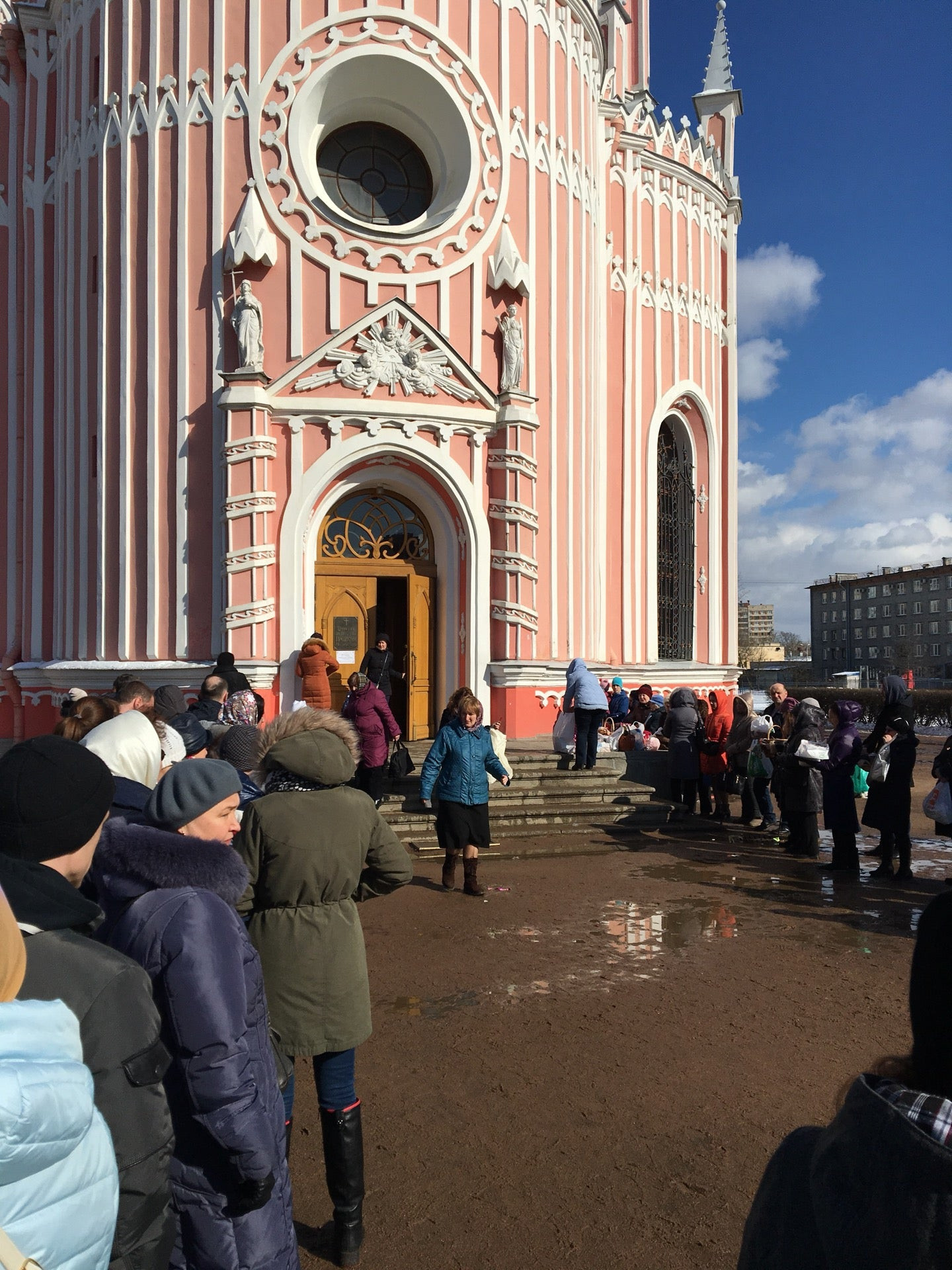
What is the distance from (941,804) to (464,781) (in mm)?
3959

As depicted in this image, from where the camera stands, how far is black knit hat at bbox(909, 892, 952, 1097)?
1.25 meters

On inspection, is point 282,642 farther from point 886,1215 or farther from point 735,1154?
point 886,1215

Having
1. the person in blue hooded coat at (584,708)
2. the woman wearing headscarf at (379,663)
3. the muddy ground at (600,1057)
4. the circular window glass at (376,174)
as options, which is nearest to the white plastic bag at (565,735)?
the person in blue hooded coat at (584,708)

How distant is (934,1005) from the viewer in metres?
1.26

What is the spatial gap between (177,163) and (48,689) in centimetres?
710

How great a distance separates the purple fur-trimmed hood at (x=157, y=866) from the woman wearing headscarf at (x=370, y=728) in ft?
21.8

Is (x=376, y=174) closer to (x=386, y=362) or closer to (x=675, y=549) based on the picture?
(x=386, y=362)

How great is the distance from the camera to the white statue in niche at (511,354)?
41.9ft

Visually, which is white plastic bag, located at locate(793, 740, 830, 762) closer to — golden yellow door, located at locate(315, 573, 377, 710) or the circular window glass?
golden yellow door, located at locate(315, 573, 377, 710)

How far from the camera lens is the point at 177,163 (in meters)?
12.1

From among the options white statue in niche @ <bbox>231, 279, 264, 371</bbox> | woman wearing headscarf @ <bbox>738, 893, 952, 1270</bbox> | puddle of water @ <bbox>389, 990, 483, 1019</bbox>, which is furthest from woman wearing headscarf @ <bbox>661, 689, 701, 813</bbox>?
woman wearing headscarf @ <bbox>738, 893, 952, 1270</bbox>

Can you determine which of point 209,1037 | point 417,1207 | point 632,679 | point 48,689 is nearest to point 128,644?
point 48,689

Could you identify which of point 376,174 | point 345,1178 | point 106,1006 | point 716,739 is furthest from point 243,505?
point 106,1006

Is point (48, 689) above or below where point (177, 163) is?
below
